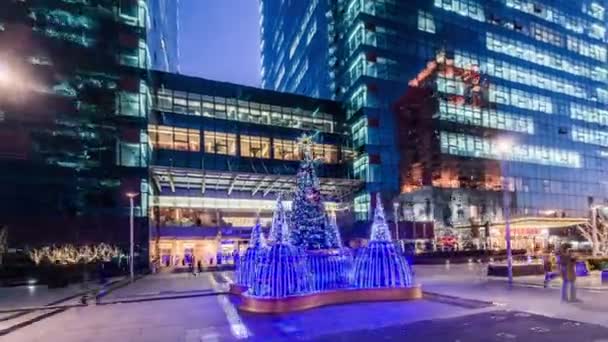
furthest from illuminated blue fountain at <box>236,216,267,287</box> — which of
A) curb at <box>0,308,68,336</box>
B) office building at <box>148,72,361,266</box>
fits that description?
office building at <box>148,72,361,266</box>

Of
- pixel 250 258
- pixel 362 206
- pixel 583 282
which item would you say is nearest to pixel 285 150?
pixel 362 206

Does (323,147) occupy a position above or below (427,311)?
above

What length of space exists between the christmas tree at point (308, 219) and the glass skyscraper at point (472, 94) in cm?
4274

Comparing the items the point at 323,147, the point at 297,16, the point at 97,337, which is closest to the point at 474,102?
the point at 323,147

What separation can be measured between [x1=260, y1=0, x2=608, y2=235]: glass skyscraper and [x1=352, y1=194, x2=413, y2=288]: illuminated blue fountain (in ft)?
143

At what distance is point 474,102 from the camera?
2840 inches

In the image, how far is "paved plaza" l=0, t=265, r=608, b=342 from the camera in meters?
11.2

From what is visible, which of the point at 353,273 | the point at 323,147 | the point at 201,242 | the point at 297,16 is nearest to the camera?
the point at 353,273

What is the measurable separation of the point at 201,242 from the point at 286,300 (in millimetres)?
46621

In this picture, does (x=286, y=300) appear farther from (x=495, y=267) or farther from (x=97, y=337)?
(x=495, y=267)

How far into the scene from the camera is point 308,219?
18938mm

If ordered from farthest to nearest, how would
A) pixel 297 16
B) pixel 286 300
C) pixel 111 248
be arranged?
pixel 297 16 → pixel 111 248 → pixel 286 300

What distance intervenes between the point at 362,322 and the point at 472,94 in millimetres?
67313

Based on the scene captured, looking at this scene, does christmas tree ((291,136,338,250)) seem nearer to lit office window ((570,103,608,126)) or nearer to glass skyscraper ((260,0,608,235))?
glass skyscraper ((260,0,608,235))
